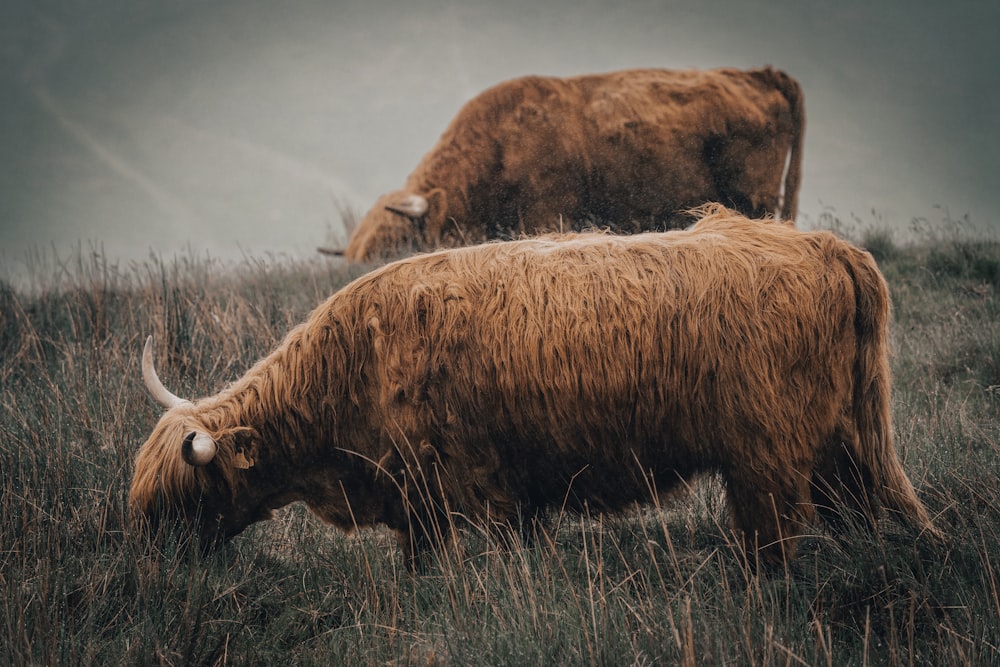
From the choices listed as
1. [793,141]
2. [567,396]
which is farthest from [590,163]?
[567,396]

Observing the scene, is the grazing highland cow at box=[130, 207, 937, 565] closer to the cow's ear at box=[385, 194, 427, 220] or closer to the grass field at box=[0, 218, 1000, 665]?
the grass field at box=[0, 218, 1000, 665]

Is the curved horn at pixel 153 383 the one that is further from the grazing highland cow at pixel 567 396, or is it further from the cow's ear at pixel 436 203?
the cow's ear at pixel 436 203

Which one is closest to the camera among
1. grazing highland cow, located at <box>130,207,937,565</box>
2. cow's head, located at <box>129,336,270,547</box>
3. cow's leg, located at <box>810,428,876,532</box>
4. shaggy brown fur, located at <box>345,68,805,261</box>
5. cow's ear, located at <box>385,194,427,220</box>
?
grazing highland cow, located at <box>130,207,937,565</box>

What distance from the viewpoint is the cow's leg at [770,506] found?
3.14 m

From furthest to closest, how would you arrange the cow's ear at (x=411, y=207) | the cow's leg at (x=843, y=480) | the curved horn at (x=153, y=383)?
the cow's ear at (x=411, y=207) → the curved horn at (x=153, y=383) → the cow's leg at (x=843, y=480)

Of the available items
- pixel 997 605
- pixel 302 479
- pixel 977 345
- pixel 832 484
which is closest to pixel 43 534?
pixel 302 479

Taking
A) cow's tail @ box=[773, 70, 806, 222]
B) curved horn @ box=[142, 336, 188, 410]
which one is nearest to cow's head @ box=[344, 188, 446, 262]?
cow's tail @ box=[773, 70, 806, 222]

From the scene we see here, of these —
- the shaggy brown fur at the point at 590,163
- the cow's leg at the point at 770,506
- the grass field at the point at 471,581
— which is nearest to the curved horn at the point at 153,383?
the grass field at the point at 471,581

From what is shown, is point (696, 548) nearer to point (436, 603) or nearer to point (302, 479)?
point (436, 603)

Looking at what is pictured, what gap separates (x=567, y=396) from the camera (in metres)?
3.23

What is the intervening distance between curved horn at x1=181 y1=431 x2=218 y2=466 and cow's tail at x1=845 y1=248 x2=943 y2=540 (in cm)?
266

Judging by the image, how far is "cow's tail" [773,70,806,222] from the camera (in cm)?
1001

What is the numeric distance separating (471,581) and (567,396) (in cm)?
86

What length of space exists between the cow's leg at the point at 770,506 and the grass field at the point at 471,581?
0.13 meters
